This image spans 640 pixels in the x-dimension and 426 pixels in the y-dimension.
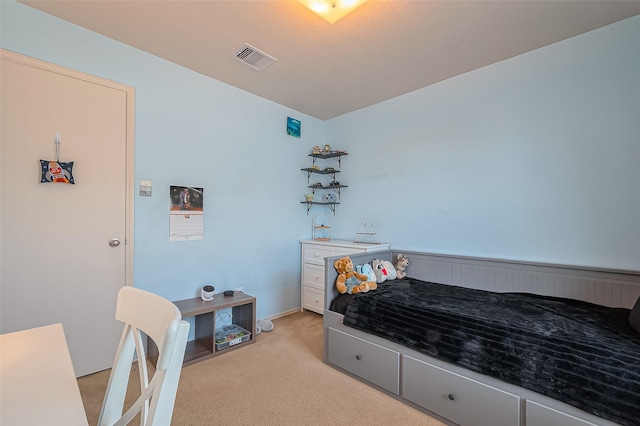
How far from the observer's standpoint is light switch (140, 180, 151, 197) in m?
2.26

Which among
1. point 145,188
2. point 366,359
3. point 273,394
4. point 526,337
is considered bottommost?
point 273,394

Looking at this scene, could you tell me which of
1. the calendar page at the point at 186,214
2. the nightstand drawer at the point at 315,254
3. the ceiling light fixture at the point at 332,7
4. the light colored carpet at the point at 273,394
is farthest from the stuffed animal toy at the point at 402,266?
the ceiling light fixture at the point at 332,7

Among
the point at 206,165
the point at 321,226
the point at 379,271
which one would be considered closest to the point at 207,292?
the point at 206,165

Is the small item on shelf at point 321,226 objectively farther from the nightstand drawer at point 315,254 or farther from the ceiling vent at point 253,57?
the ceiling vent at point 253,57

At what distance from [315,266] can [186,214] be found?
1470mm

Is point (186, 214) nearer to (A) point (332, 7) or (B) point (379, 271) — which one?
(B) point (379, 271)

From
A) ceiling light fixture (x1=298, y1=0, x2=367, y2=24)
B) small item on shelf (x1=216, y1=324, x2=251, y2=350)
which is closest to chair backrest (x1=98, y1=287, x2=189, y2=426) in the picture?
small item on shelf (x1=216, y1=324, x2=251, y2=350)

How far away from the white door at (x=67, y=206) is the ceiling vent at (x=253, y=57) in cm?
91

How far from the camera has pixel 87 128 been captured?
6.59ft

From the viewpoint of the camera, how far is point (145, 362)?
806 millimetres

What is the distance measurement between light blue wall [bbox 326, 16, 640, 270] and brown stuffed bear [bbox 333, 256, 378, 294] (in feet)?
2.98

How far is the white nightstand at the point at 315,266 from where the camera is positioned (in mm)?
2990

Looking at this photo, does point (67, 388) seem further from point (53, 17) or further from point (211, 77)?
point (211, 77)

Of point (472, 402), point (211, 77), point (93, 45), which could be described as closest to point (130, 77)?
point (93, 45)
